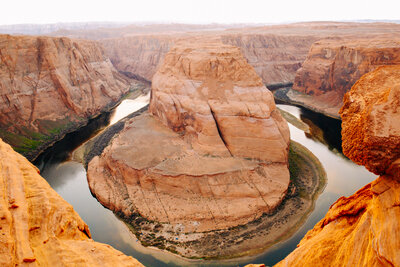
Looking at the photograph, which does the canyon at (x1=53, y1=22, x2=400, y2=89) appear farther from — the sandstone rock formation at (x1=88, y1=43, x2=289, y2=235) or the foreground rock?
the foreground rock

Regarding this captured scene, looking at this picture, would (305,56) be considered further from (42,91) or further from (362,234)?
(362,234)

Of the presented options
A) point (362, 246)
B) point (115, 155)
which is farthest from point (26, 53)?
point (362, 246)

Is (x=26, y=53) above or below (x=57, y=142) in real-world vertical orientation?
above

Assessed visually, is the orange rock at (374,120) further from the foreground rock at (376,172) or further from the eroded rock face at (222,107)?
the eroded rock face at (222,107)

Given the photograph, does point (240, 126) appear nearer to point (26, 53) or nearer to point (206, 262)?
point (206, 262)

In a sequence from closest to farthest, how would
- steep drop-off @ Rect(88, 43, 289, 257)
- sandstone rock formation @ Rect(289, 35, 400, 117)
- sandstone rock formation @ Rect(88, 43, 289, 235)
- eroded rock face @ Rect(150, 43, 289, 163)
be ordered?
steep drop-off @ Rect(88, 43, 289, 257)
sandstone rock formation @ Rect(88, 43, 289, 235)
eroded rock face @ Rect(150, 43, 289, 163)
sandstone rock formation @ Rect(289, 35, 400, 117)

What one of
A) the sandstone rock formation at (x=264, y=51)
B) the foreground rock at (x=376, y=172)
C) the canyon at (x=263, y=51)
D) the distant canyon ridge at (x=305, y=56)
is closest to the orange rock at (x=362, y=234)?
the foreground rock at (x=376, y=172)

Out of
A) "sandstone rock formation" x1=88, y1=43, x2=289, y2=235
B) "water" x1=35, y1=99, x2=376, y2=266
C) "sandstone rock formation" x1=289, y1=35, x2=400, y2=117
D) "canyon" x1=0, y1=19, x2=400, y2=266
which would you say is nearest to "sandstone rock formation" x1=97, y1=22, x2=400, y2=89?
"canyon" x1=0, y1=19, x2=400, y2=266

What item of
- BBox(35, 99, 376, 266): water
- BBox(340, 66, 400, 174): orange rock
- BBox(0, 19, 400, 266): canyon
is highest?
BBox(340, 66, 400, 174): orange rock
